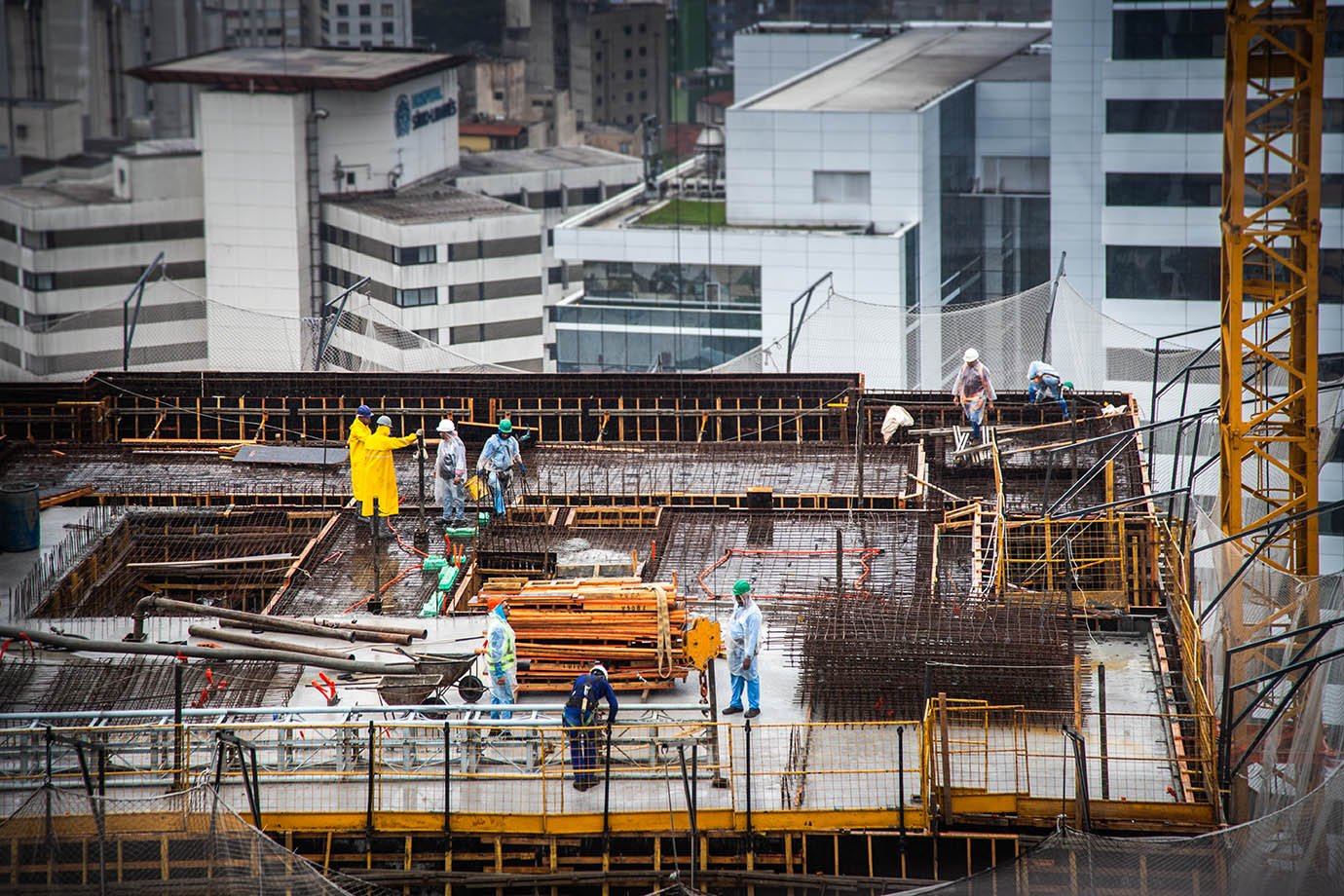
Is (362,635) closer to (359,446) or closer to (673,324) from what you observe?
(359,446)

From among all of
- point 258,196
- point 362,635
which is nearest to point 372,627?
point 362,635

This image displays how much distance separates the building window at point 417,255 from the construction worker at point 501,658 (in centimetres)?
5959

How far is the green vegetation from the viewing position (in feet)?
224

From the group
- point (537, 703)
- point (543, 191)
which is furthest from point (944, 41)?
point (537, 703)

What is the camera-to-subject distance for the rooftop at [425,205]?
81375mm

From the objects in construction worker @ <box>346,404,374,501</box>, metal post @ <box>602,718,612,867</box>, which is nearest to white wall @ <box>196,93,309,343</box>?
construction worker @ <box>346,404,374,501</box>

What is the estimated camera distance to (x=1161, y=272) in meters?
52.1

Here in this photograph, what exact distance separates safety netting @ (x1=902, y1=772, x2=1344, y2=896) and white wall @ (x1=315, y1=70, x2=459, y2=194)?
7077 cm

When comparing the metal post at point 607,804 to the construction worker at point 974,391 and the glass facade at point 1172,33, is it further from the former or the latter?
the glass facade at point 1172,33

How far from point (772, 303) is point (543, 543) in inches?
1550

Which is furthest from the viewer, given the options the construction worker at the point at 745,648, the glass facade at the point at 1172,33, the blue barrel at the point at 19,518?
the glass facade at the point at 1172,33

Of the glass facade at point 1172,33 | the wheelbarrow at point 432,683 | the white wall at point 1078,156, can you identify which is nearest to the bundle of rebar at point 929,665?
the wheelbarrow at point 432,683

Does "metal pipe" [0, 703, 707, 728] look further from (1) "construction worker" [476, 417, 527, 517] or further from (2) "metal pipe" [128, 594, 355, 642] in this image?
(1) "construction worker" [476, 417, 527, 517]

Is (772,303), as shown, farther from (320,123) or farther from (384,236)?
(320,123)
